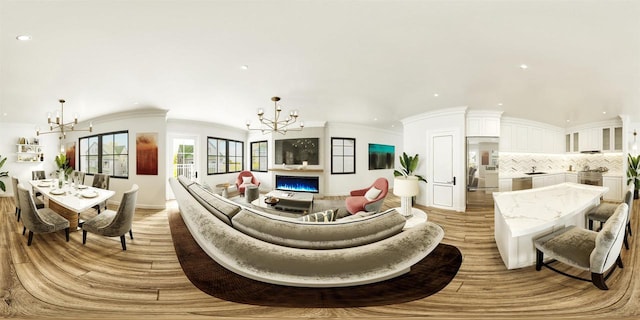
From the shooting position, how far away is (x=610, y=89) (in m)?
2.46

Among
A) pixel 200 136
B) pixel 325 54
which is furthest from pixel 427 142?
pixel 200 136

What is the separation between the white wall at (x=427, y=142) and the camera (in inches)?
125

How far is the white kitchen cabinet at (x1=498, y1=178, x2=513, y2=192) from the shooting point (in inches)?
80.7

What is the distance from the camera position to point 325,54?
1799mm

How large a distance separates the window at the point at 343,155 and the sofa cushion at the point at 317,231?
12.4 ft

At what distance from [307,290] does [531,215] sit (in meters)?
1.86

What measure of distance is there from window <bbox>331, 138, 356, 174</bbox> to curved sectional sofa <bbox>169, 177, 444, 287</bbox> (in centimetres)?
380

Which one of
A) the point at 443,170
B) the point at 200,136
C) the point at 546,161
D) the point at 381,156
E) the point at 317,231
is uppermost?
the point at 200,136

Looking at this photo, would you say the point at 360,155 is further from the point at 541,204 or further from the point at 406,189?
the point at 541,204

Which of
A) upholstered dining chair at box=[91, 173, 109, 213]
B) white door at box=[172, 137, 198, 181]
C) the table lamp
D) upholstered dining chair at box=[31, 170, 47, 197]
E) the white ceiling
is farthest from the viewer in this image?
upholstered dining chair at box=[31, 170, 47, 197]

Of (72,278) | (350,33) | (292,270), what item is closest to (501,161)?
(350,33)

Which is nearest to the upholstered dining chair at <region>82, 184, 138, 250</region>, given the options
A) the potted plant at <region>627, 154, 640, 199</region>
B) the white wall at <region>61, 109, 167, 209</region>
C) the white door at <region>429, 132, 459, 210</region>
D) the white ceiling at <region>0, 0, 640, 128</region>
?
A: the white wall at <region>61, 109, 167, 209</region>

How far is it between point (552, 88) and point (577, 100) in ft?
2.60

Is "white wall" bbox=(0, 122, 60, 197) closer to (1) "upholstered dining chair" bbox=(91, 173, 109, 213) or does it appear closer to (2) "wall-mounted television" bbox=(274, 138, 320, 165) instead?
(1) "upholstered dining chair" bbox=(91, 173, 109, 213)
